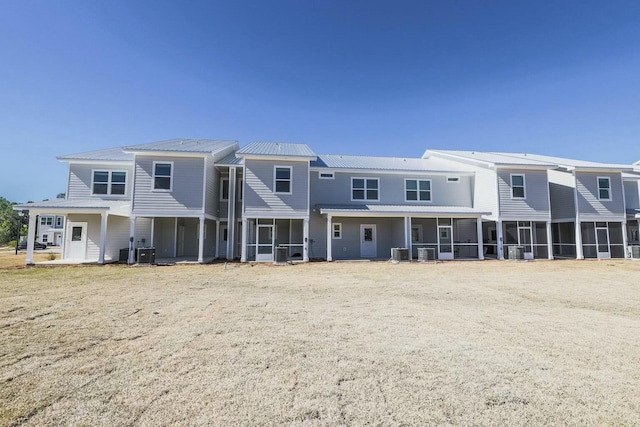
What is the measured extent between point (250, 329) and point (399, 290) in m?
5.19

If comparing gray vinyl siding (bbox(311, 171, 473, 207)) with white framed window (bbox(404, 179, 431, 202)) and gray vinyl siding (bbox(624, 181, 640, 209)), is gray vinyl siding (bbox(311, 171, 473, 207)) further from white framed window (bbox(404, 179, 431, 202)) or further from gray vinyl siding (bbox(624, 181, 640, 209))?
gray vinyl siding (bbox(624, 181, 640, 209))

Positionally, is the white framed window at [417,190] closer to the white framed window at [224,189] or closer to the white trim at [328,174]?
the white trim at [328,174]

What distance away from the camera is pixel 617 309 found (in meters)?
6.59

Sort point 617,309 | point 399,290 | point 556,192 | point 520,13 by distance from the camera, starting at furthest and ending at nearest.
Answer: point 556,192 → point 520,13 → point 399,290 → point 617,309

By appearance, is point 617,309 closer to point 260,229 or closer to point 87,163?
point 260,229

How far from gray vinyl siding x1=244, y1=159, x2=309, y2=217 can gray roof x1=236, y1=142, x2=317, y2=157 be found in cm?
49

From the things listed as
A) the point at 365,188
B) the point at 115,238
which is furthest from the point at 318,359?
the point at 115,238

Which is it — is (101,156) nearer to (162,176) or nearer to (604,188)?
(162,176)

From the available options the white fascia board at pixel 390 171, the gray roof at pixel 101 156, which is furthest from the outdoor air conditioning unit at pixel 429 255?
the gray roof at pixel 101 156

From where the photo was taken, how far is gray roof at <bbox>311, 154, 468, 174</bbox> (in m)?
20.2

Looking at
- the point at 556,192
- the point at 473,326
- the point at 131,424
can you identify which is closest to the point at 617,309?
the point at 473,326

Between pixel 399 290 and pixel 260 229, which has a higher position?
pixel 260 229

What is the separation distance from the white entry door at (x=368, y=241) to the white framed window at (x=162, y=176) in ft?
39.5

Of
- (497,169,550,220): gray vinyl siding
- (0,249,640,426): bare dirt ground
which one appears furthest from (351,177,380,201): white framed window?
(0,249,640,426): bare dirt ground
